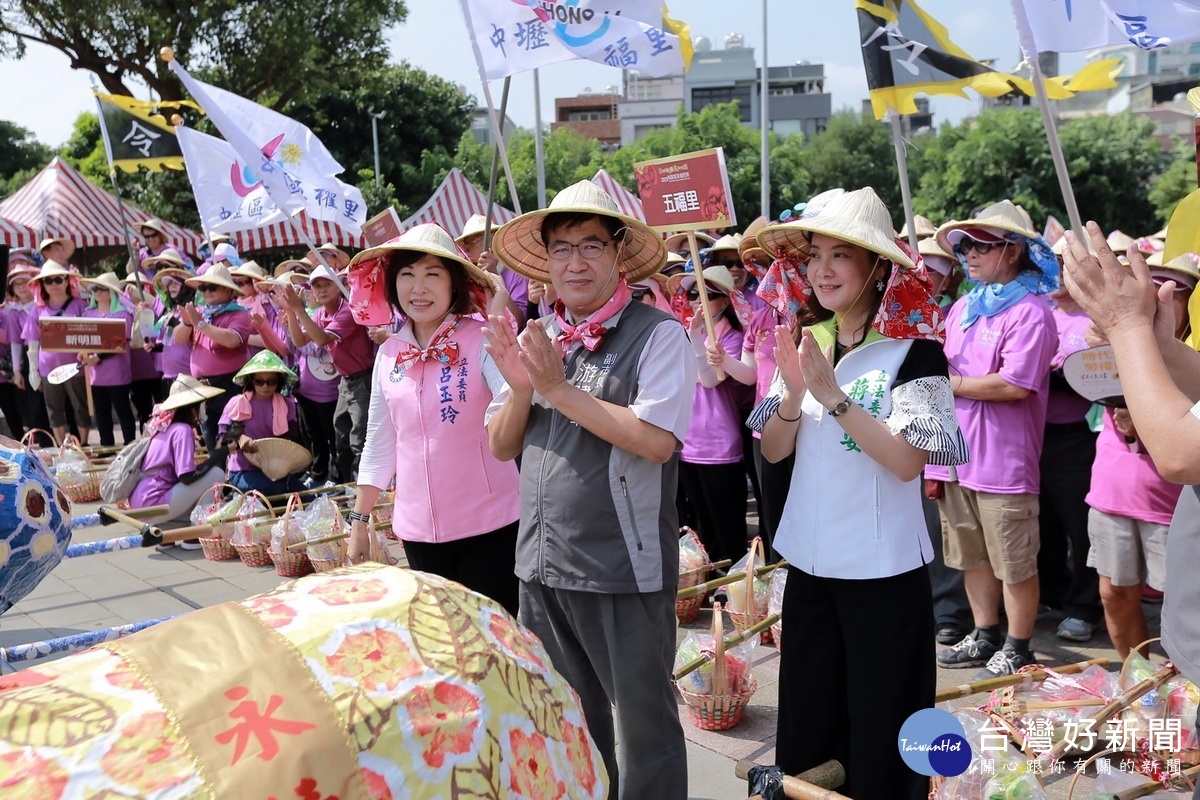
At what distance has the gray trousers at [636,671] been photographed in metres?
2.72

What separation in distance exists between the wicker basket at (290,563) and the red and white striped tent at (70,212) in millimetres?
13711

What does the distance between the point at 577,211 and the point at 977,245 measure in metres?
2.39

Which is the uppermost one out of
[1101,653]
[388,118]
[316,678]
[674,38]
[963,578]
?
[388,118]

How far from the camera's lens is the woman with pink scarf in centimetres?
744

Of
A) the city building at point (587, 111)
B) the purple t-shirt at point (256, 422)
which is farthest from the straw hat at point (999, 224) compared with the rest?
the city building at point (587, 111)

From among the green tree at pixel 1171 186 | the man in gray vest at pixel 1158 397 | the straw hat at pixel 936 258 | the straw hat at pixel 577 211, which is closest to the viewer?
the man in gray vest at pixel 1158 397

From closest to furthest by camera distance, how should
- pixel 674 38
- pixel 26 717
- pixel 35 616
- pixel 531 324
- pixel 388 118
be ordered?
pixel 26 717, pixel 531 324, pixel 674 38, pixel 35 616, pixel 388 118

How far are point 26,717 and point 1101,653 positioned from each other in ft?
15.6

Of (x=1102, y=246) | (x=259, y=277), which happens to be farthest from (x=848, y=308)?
(x=259, y=277)

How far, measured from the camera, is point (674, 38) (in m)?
5.16

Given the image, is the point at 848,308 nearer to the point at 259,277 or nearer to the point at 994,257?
the point at 994,257

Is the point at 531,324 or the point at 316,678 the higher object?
the point at 531,324

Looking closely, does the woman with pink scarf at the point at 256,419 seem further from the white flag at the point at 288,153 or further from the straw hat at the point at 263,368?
the white flag at the point at 288,153

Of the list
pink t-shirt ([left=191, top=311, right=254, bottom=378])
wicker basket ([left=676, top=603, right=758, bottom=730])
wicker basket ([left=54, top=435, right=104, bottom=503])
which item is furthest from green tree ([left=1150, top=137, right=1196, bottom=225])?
wicker basket ([left=676, top=603, right=758, bottom=730])
